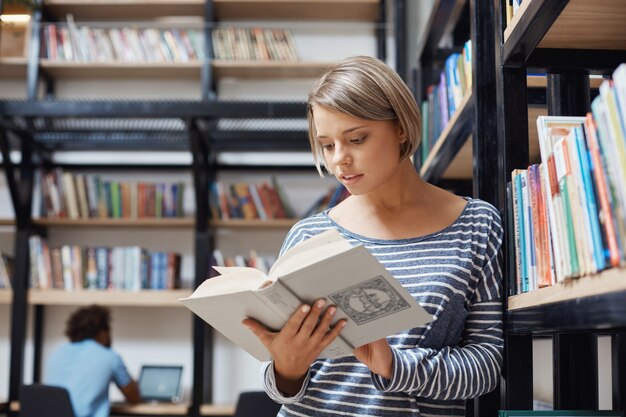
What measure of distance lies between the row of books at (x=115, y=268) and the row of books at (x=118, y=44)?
1142 mm

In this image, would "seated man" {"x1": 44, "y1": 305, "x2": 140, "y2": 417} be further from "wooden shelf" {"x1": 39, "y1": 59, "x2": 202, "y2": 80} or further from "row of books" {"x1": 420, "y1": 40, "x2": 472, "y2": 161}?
"row of books" {"x1": 420, "y1": 40, "x2": 472, "y2": 161}

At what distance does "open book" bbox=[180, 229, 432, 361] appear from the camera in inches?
41.2

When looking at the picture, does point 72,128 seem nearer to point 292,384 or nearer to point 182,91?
point 182,91

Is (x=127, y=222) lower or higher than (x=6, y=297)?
higher

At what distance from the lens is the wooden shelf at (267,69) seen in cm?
454

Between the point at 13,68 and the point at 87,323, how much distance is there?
5.68ft

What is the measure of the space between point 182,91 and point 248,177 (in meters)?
0.71

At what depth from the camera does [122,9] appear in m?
4.85

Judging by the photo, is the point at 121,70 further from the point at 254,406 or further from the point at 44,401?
the point at 254,406

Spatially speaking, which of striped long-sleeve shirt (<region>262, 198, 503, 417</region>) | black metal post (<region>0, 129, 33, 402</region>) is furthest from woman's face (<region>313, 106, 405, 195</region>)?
black metal post (<region>0, 129, 33, 402</region>)

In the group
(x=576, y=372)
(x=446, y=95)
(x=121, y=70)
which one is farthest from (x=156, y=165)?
(x=576, y=372)

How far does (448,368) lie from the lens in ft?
4.00

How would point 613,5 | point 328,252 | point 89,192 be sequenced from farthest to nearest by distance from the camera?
point 89,192 → point 613,5 → point 328,252

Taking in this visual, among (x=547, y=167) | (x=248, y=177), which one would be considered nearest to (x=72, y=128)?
(x=248, y=177)
